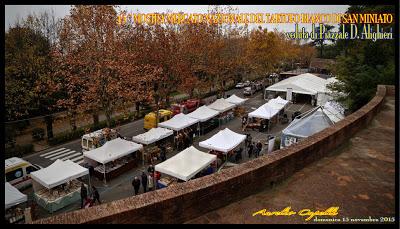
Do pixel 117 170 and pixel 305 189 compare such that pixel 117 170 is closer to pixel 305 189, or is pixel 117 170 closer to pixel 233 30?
pixel 305 189

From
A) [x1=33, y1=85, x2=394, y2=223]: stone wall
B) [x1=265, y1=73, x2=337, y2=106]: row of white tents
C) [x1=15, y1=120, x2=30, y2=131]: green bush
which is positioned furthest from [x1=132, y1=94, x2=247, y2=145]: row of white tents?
[x1=33, y1=85, x2=394, y2=223]: stone wall

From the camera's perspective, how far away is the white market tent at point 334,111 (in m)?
19.3

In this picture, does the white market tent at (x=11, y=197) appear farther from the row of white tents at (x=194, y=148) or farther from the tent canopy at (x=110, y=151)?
the row of white tents at (x=194, y=148)

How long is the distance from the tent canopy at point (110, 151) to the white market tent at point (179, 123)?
465 cm

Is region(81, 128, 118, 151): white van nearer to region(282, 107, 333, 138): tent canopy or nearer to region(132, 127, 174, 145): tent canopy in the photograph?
region(132, 127, 174, 145): tent canopy

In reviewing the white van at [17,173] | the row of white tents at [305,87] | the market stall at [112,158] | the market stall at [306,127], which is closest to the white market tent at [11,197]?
the white van at [17,173]

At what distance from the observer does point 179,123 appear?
23.0 m

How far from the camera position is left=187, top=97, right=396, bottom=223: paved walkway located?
20.3 ft

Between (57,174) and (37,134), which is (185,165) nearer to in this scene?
(57,174)

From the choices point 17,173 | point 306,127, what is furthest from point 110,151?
point 306,127

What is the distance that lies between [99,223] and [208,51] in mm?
30838

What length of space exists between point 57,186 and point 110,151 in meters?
3.42

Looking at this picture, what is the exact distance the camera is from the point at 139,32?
31969 mm
